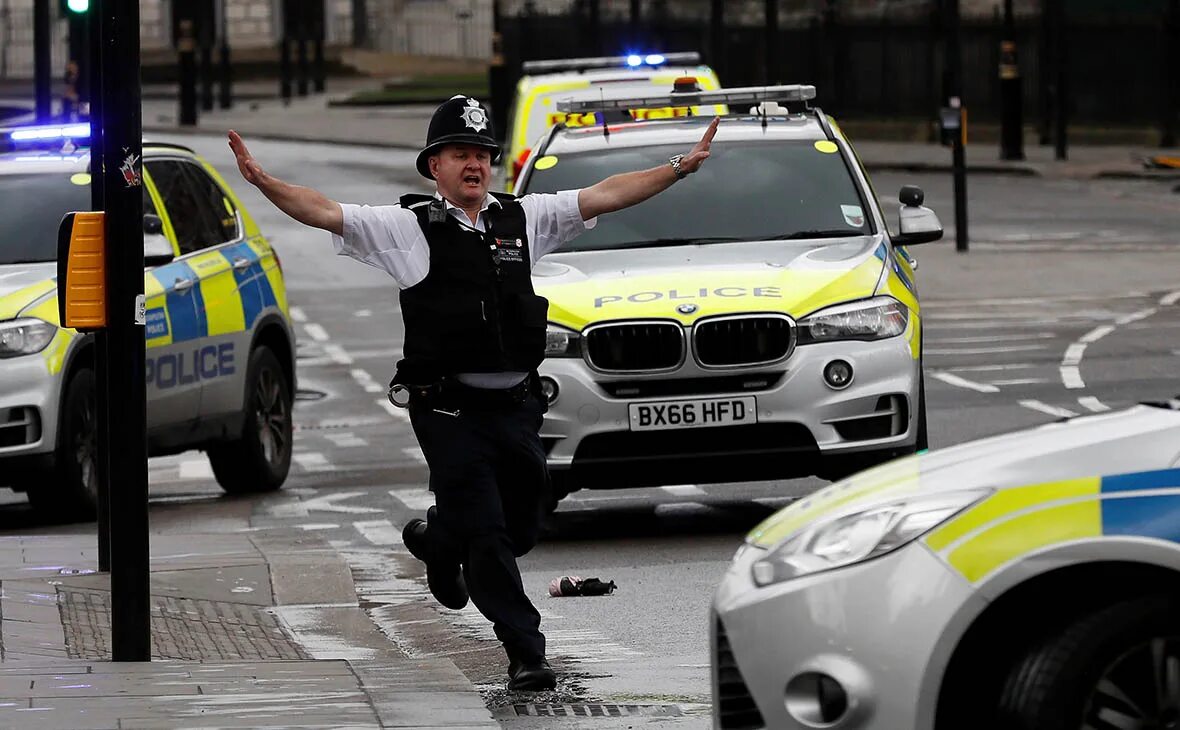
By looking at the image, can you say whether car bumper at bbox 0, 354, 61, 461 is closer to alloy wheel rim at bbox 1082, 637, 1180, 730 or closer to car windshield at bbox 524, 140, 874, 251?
car windshield at bbox 524, 140, 874, 251

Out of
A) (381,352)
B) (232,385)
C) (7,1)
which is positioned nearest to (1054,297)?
(381,352)

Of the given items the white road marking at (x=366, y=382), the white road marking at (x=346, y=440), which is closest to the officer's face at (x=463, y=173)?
the white road marking at (x=346, y=440)

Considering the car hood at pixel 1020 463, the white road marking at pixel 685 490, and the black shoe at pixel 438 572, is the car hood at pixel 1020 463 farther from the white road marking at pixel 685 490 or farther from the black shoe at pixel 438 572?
the white road marking at pixel 685 490

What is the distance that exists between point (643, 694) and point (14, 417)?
199 inches

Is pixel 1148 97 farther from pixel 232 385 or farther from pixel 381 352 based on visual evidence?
pixel 232 385

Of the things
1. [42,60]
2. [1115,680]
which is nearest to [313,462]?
[1115,680]

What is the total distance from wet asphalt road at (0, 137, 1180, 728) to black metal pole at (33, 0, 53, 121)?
292cm

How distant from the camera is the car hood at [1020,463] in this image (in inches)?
202

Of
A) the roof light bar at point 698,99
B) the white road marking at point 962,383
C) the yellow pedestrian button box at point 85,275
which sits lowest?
the white road marking at point 962,383

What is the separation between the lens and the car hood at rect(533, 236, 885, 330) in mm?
10234

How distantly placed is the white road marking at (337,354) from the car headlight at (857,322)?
885cm

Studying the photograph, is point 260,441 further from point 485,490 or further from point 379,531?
point 485,490

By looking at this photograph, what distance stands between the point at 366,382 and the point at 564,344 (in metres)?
7.65

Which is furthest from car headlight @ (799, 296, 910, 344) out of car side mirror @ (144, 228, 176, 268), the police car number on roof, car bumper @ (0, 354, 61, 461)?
car bumper @ (0, 354, 61, 461)
